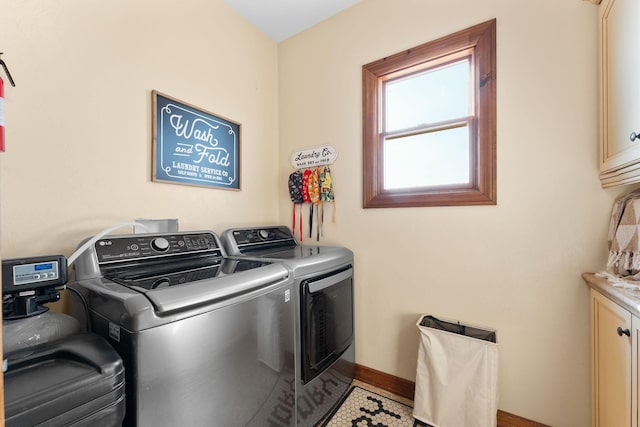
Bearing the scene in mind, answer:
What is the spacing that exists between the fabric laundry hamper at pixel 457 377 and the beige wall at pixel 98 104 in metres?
1.57

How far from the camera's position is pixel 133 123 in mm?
1428

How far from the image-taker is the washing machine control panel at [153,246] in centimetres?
116

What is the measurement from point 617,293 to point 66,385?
5.76 ft

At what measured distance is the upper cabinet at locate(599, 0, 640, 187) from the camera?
0.99m

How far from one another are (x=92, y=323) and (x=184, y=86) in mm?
1404

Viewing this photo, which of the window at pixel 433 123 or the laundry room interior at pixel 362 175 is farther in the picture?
the window at pixel 433 123

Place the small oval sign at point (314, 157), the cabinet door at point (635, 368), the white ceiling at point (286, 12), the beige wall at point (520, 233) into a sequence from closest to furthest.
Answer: the cabinet door at point (635, 368) → the beige wall at point (520, 233) → the white ceiling at point (286, 12) → the small oval sign at point (314, 157)

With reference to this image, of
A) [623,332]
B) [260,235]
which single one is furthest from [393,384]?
[260,235]

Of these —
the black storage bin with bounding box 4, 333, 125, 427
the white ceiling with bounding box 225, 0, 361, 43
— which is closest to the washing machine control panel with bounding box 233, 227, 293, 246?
the black storage bin with bounding box 4, 333, 125, 427

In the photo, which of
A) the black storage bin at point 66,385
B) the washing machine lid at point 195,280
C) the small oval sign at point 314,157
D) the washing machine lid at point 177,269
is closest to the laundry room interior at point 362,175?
the small oval sign at point 314,157

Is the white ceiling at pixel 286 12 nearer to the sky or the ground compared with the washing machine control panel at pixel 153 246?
nearer to the sky

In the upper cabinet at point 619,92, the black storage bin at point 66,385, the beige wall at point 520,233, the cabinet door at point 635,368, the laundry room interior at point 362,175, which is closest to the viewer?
the black storage bin at point 66,385

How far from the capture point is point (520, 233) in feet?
4.62

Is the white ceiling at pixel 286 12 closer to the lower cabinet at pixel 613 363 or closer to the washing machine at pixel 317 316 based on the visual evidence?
the washing machine at pixel 317 316
